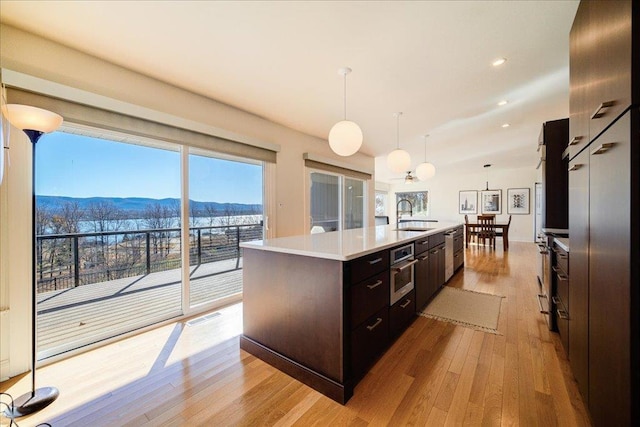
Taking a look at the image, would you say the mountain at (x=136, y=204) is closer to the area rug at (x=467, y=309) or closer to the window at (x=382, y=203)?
the area rug at (x=467, y=309)

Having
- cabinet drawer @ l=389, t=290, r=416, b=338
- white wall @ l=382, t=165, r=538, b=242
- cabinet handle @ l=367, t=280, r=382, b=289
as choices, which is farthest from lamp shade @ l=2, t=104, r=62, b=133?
white wall @ l=382, t=165, r=538, b=242

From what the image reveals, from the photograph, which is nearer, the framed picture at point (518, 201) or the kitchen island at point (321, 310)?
the kitchen island at point (321, 310)

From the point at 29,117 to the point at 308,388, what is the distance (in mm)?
2283

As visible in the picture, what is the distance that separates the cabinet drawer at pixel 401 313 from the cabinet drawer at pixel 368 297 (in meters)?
0.20

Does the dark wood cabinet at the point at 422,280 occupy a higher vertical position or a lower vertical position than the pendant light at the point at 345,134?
lower

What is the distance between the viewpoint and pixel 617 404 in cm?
92

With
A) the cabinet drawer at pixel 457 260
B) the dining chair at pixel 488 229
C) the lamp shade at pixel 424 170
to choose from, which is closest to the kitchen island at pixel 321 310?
the cabinet drawer at pixel 457 260

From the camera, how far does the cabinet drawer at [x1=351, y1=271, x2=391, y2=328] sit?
1.54 m

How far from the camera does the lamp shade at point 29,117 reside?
53.9 inches

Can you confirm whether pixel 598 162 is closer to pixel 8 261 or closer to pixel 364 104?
pixel 364 104

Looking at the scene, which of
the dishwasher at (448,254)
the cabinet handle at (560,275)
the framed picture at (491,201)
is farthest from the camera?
the framed picture at (491,201)

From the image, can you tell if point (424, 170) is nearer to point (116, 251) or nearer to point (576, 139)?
point (576, 139)

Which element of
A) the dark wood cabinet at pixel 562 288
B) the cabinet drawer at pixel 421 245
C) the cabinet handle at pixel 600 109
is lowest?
the dark wood cabinet at pixel 562 288

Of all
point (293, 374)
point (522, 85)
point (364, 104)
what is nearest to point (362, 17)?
point (364, 104)
